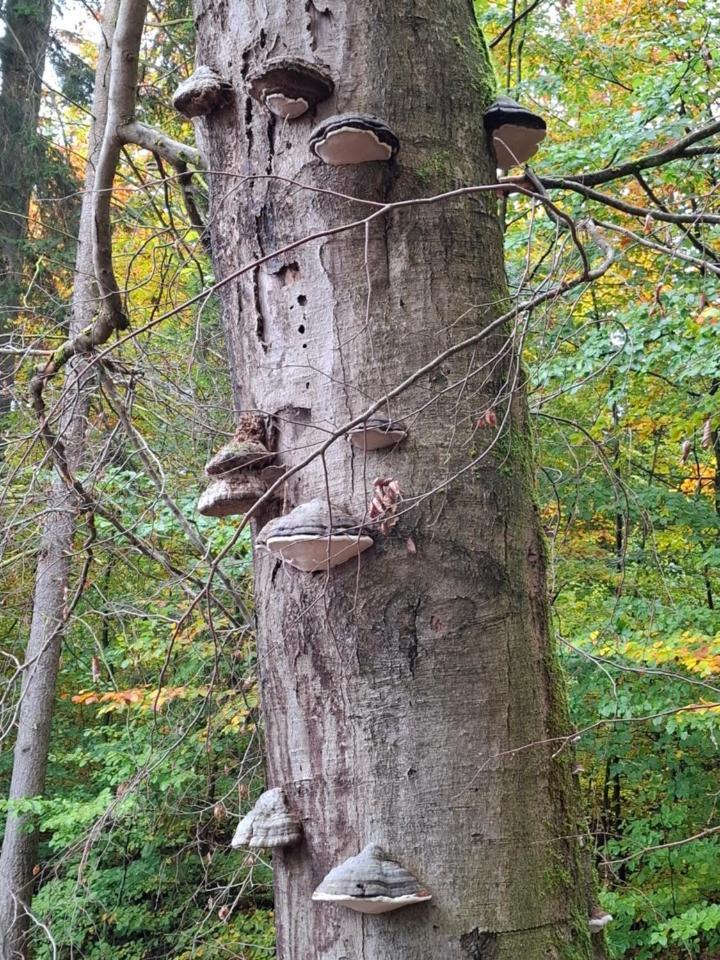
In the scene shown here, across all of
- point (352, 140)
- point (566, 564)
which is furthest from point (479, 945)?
point (566, 564)

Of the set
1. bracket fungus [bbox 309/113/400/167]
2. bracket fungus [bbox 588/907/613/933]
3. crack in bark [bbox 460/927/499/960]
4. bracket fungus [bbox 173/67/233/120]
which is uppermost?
bracket fungus [bbox 173/67/233/120]

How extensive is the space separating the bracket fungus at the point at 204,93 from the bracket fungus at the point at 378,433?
2.89 ft

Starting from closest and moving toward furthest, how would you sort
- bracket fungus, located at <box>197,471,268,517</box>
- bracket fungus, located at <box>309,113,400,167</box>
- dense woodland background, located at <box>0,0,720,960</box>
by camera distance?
1. bracket fungus, located at <box>309,113,400,167</box>
2. bracket fungus, located at <box>197,471,268,517</box>
3. dense woodland background, located at <box>0,0,720,960</box>

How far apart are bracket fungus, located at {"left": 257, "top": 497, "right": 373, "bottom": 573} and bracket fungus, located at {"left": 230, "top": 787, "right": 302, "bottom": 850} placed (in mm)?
452

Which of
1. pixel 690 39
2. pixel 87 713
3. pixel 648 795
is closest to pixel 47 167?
pixel 87 713

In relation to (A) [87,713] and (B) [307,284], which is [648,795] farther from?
(B) [307,284]

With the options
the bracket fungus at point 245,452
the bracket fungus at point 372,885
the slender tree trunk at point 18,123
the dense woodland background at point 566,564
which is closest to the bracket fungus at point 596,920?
the bracket fungus at point 372,885

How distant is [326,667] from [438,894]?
0.44 m

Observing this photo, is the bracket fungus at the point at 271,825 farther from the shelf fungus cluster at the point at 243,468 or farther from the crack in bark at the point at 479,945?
the shelf fungus cluster at the point at 243,468

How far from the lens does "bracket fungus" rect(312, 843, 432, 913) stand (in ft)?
4.47

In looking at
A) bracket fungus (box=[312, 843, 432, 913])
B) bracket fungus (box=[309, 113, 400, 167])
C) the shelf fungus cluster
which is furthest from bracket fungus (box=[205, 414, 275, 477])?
bracket fungus (box=[312, 843, 432, 913])

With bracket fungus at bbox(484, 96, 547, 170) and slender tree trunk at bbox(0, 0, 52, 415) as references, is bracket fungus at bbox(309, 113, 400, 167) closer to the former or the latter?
bracket fungus at bbox(484, 96, 547, 170)

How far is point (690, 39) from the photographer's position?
627 centimetres

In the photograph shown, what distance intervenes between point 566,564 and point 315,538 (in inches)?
251
